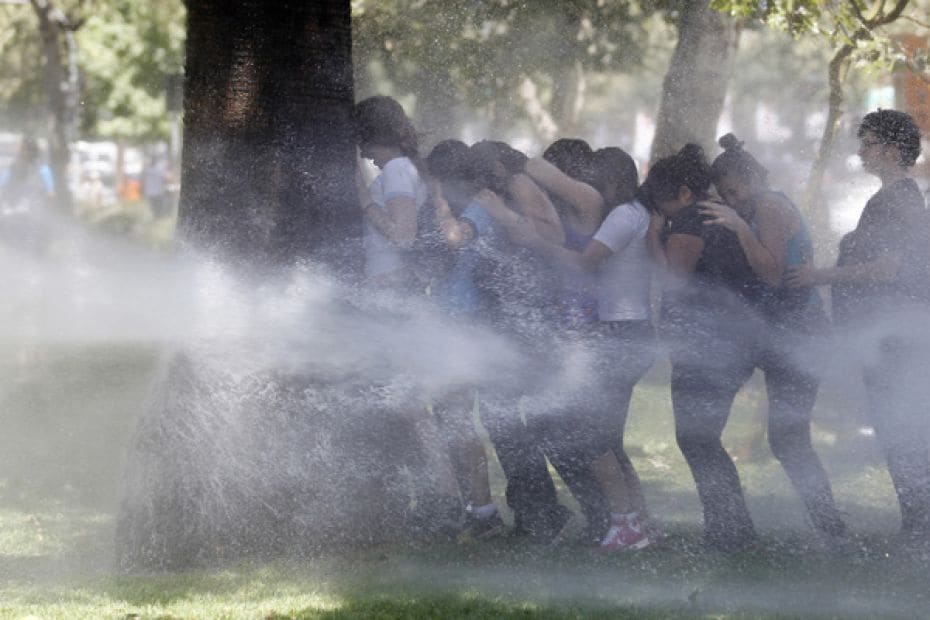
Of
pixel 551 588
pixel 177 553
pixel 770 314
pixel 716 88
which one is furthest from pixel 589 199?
pixel 716 88

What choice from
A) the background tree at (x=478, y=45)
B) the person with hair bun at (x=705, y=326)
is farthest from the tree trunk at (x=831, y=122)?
the person with hair bun at (x=705, y=326)

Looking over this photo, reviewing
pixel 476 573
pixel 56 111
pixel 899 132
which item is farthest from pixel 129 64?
pixel 476 573

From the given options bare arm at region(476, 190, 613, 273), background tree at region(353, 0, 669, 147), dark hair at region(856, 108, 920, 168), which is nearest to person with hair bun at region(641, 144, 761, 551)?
bare arm at region(476, 190, 613, 273)

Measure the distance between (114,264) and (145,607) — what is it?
11449 millimetres

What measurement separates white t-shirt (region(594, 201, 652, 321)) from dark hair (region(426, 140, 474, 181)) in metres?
0.74

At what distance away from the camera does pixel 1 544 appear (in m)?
7.05

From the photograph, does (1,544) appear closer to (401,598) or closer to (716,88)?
(401,598)

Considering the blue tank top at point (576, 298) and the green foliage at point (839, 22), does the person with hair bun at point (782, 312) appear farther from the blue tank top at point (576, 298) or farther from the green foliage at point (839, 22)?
the green foliage at point (839, 22)

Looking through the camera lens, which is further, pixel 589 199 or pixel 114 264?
pixel 114 264

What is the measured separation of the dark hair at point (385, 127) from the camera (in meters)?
6.90

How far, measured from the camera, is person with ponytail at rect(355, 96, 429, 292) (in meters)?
6.75

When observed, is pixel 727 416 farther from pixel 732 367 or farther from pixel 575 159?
pixel 575 159

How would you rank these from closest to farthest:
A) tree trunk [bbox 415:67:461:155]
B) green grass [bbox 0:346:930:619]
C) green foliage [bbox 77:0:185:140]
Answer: green grass [bbox 0:346:930:619]
tree trunk [bbox 415:67:461:155]
green foliage [bbox 77:0:185:140]

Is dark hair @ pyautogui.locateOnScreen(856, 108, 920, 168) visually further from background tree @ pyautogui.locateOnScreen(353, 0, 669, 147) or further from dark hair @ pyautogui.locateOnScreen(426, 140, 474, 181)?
background tree @ pyautogui.locateOnScreen(353, 0, 669, 147)
